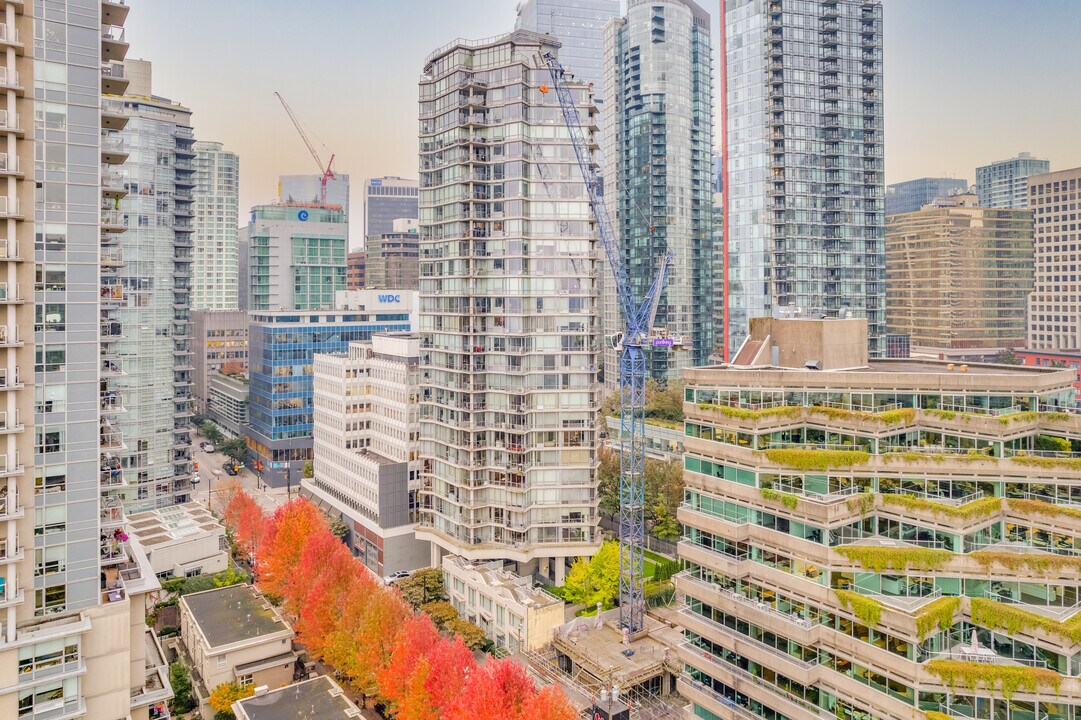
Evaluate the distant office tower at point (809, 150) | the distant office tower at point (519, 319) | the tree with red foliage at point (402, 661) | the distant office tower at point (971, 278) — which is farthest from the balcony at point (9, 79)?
Result: the distant office tower at point (971, 278)

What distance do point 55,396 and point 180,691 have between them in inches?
1181

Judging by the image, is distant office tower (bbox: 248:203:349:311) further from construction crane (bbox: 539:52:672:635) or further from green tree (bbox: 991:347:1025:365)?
green tree (bbox: 991:347:1025:365)

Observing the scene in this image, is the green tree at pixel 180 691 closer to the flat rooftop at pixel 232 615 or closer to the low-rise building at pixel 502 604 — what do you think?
the flat rooftop at pixel 232 615

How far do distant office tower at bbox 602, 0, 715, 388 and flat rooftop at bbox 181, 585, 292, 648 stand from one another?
11274 centimetres

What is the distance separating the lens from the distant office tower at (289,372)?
128 meters

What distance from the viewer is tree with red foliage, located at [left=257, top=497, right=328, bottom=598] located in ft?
247

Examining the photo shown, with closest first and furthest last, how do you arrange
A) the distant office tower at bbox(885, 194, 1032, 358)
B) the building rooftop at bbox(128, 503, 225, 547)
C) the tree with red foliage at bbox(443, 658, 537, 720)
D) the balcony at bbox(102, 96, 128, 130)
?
the tree with red foliage at bbox(443, 658, 537, 720) < the balcony at bbox(102, 96, 128, 130) < the building rooftop at bbox(128, 503, 225, 547) < the distant office tower at bbox(885, 194, 1032, 358)

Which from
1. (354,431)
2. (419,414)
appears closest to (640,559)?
(419,414)

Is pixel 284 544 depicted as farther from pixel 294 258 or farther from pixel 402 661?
pixel 294 258

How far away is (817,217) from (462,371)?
70.9 meters

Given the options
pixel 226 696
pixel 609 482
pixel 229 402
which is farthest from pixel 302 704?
pixel 229 402

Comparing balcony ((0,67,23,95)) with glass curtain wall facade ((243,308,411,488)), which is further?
glass curtain wall facade ((243,308,411,488))

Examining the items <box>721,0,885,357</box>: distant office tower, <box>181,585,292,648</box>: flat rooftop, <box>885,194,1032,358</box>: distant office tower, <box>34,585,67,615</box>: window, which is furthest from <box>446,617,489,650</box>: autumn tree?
<box>885,194,1032,358</box>: distant office tower

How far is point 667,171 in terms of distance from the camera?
176 m
